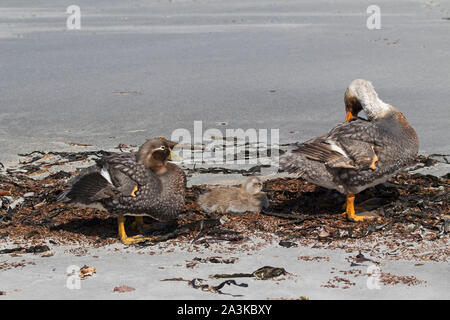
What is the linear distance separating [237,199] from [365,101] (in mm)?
1485

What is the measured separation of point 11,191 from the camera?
22.1 ft

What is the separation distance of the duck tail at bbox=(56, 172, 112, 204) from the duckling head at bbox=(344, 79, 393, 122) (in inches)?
97.2

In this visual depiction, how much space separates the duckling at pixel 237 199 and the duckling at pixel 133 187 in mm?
558

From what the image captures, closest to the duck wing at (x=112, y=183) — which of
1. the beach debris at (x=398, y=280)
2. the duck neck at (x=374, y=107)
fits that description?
the beach debris at (x=398, y=280)

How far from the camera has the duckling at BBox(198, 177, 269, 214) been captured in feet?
20.0

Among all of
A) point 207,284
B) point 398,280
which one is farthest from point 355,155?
point 207,284

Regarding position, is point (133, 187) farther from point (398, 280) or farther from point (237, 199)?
point (398, 280)

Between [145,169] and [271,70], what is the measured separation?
8.19 metres

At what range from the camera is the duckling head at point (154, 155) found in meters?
5.62

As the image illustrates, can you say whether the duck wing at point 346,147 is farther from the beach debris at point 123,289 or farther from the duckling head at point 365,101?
the beach debris at point 123,289

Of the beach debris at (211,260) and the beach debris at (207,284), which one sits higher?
the beach debris at (207,284)

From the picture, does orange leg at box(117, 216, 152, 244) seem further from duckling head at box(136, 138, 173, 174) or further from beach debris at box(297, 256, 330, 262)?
beach debris at box(297, 256, 330, 262)

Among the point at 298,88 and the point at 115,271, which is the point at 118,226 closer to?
the point at 115,271

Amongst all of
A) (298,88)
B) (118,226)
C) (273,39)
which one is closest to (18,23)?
(273,39)
